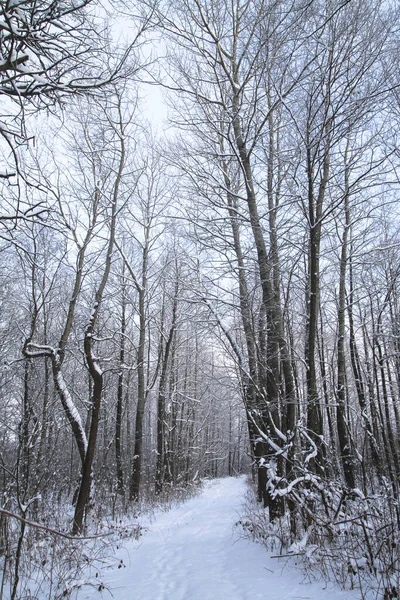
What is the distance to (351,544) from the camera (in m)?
3.42

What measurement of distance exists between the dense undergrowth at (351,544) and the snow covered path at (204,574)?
0.16m

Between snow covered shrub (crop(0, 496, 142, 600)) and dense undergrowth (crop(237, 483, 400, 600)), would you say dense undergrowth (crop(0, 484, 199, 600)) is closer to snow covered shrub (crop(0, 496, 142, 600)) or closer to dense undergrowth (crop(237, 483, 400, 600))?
snow covered shrub (crop(0, 496, 142, 600))

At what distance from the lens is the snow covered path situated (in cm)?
300

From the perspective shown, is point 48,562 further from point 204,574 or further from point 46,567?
point 204,574

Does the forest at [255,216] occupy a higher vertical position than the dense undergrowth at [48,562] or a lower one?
higher

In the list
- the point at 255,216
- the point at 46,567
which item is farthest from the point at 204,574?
the point at 255,216

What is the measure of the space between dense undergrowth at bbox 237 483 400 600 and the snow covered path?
0.54ft

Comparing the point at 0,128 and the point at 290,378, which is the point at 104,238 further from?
the point at 0,128

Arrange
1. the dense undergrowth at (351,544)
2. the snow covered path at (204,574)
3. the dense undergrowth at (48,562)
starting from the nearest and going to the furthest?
the dense undergrowth at (351,544), the snow covered path at (204,574), the dense undergrowth at (48,562)

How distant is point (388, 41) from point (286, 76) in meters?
1.29

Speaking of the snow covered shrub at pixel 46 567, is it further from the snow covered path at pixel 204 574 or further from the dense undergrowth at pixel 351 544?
the dense undergrowth at pixel 351 544

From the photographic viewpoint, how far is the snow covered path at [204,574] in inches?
118

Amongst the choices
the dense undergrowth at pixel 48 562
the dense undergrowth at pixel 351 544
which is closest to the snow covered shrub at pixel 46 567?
the dense undergrowth at pixel 48 562

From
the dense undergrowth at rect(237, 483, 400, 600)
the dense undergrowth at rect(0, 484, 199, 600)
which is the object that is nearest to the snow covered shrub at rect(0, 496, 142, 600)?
the dense undergrowth at rect(0, 484, 199, 600)
